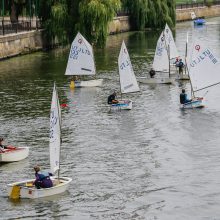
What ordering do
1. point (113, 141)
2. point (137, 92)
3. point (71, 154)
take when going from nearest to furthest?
point (71, 154)
point (113, 141)
point (137, 92)

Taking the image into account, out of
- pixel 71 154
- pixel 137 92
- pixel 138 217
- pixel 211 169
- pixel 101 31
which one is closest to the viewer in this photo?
pixel 138 217

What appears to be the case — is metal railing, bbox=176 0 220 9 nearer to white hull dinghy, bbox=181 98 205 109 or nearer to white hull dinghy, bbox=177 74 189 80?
white hull dinghy, bbox=177 74 189 80

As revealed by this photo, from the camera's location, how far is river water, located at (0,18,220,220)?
41.3 metres

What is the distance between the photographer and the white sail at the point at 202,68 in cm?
6969

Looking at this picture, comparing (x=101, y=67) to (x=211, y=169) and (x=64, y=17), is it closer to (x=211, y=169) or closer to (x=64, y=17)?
(x=64, y=17)

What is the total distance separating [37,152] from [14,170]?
414 cm

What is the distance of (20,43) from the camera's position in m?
Answer: 100

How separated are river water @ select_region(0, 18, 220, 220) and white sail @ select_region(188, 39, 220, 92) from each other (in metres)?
1.98

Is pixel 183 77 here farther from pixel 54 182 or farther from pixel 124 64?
pixel 54 182

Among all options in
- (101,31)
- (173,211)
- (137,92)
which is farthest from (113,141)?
(101,31)

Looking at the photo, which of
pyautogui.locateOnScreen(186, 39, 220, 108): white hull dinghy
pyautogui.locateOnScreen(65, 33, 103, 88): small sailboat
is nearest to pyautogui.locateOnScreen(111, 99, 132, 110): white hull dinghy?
pyautogui.locateOnScreen(186, 39, 220, 108): white hull dinghy

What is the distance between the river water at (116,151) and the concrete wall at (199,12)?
283 feet

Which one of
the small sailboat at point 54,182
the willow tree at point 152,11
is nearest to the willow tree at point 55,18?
the willow tree at point 152,11

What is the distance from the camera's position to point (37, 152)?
52219 millimetres
